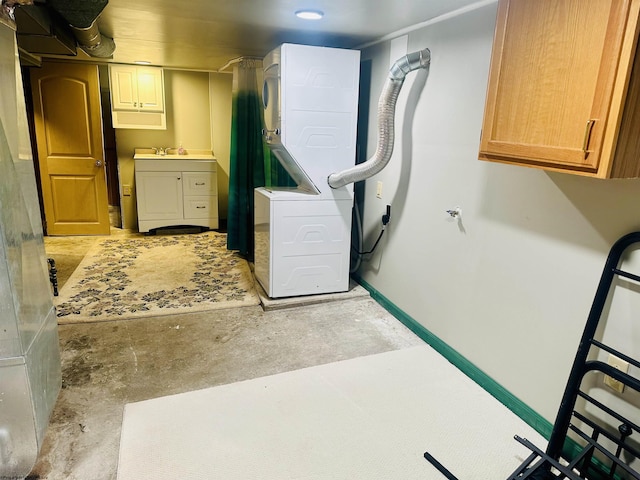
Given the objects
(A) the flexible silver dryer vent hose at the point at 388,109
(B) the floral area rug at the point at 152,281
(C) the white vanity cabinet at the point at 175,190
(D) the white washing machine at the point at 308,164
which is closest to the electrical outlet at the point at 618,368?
(A) the flexible silver dryer vent hose at the point at 388,109

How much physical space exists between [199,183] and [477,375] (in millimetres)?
4112

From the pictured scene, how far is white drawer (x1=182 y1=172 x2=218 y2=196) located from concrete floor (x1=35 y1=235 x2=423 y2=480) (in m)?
2.58

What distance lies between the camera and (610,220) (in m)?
1.62

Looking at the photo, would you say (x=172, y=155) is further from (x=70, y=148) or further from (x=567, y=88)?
(x=567, y=88)

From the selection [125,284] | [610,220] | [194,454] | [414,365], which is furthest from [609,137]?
[125,284]

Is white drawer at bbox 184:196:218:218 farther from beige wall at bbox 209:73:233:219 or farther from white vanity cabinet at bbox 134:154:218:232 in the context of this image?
beige wall at bbox 209:73:233:219

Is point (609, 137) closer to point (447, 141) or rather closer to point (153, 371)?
point (447, 141)

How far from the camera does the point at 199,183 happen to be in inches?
211

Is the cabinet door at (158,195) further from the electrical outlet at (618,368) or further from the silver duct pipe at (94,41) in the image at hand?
the electrical outlet at (618,368)

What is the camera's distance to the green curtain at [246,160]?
A: 4.13 meters

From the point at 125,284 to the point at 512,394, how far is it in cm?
310

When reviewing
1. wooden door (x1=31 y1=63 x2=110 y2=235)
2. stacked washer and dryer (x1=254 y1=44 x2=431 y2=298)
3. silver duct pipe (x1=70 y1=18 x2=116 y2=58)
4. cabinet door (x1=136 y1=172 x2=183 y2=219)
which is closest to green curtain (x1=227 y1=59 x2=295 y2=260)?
stacked washer and dryer (x1=254 y1=44 x2=431 y2=298)

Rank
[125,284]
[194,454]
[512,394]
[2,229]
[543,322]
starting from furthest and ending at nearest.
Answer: [125,284], [512,394], [543,322], [194,454], [2,229]

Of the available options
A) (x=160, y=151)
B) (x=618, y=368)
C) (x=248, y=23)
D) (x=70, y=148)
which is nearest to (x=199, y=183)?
(x=160, y=151)
